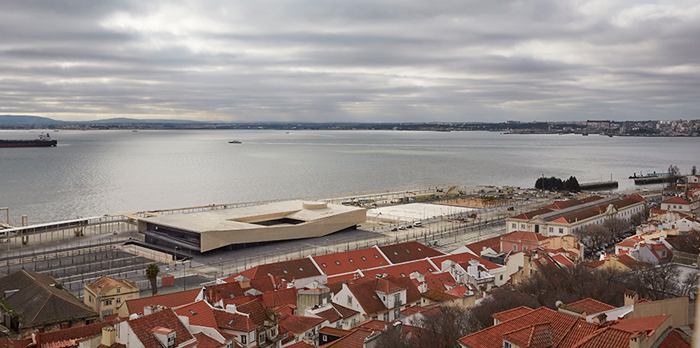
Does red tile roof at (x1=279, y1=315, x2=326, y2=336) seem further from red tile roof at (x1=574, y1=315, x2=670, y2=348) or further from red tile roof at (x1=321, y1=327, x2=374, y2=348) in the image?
red tile roof at (x1=574, y1=315, x2=670, y2=348)

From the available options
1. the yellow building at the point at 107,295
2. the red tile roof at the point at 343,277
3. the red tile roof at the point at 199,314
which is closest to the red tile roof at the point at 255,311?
the red tile roof at the point at 199,314

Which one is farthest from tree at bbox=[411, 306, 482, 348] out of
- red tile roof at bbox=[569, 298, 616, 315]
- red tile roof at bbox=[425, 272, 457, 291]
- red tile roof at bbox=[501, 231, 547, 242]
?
red tile roof at bbox=[501, 231, 547, 242]

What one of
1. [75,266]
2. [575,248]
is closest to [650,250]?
[575,248]

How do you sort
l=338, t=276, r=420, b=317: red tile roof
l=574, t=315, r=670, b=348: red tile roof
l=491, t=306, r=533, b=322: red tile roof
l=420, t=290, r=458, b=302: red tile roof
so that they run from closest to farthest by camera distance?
l=574, t=315, r=670, b=348: red tile roof
l=491, t=306, r=533, b=322: red tile roof
l=338, t=276, r=420, b=317: red tile roof
l=420, t=290, r=458, b=302: red tile roof

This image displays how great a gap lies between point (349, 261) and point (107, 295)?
405 inches

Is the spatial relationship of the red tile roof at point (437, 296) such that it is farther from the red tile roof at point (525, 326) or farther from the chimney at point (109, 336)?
the chimney at point (109, 336)

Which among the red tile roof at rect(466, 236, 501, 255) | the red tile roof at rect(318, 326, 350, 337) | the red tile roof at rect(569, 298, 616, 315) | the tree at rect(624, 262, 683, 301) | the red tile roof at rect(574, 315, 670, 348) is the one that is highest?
the red tile roof at rect(574, 315, 670, 348)

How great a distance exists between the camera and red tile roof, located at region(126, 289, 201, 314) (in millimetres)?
17266

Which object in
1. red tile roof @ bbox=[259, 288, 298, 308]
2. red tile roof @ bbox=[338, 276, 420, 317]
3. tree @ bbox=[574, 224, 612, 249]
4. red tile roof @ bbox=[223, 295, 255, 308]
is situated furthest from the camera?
tree @ bbox=[574, 224, 612, 249]

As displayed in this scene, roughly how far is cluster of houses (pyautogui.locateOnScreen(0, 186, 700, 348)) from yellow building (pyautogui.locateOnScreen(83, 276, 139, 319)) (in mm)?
34

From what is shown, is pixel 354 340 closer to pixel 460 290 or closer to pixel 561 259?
pixel 460 290

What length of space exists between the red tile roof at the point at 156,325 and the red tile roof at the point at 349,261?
36.4 feet

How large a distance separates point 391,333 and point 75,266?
23.6 meters

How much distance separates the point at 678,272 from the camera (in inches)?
767
